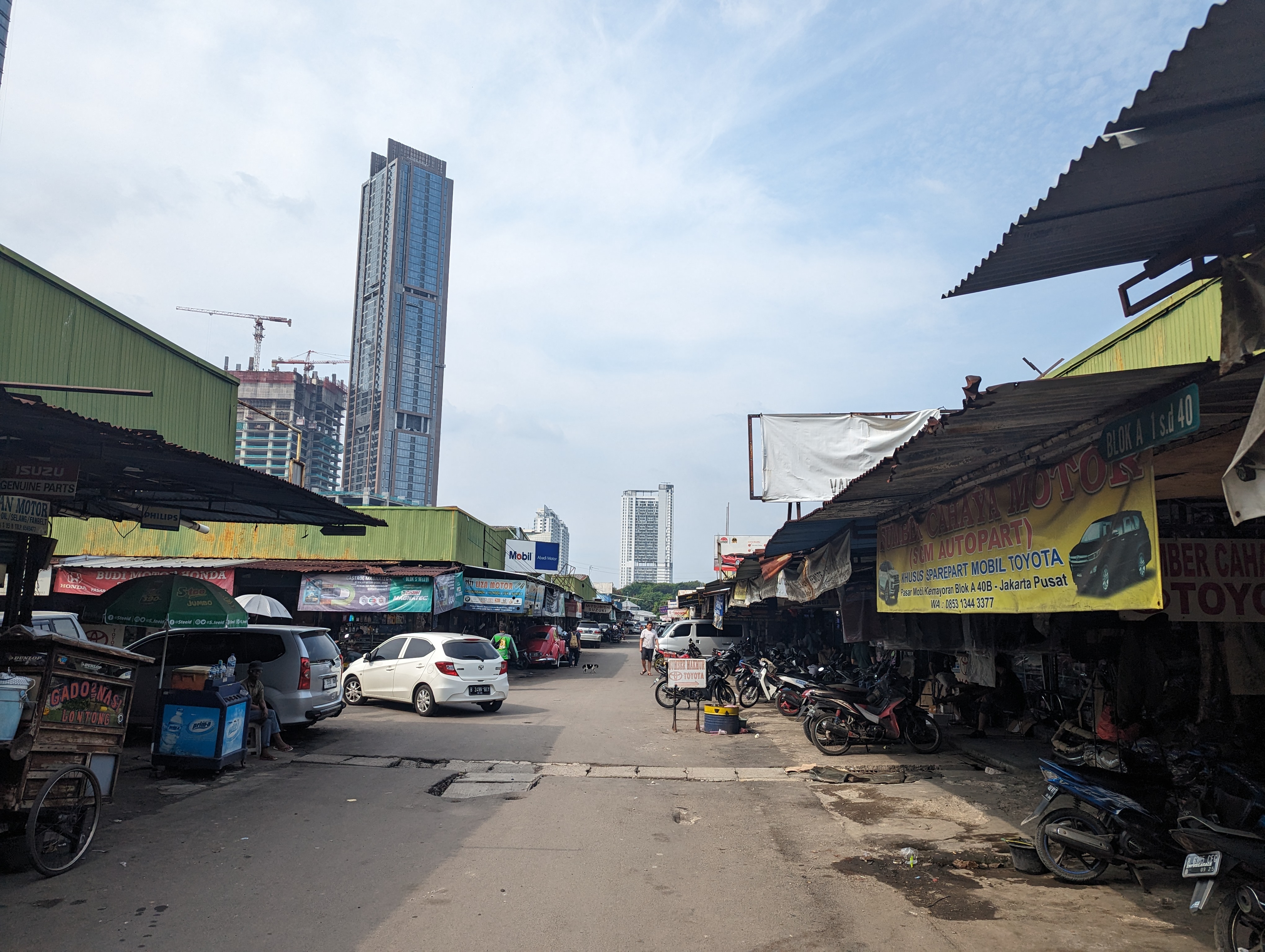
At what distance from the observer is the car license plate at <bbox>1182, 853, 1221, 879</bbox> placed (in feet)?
14.8

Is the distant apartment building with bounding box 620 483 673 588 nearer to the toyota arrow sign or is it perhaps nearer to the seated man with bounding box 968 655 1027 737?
the toyota arrow sign

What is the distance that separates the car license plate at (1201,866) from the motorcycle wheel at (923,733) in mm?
6843

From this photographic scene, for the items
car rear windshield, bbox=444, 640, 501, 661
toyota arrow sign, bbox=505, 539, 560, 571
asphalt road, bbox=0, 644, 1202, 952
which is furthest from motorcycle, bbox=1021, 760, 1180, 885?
toyota arrow sign, bbox=505, 539, 560, 571

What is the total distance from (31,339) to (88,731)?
1026 centimetres

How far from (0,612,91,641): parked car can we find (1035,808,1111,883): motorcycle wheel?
10.9 m

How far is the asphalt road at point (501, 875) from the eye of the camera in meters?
4.80

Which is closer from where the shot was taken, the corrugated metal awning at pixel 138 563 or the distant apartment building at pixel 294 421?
the corrugated metal awning at pixel 138 563

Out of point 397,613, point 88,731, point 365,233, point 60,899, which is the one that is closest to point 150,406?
point 397,613

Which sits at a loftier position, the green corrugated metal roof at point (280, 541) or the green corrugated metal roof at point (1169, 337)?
the green corrugated metal roof at point (1169, 337)

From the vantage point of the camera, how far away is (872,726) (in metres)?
11.5

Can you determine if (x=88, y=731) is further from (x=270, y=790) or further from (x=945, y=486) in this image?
(x=945, y=486)

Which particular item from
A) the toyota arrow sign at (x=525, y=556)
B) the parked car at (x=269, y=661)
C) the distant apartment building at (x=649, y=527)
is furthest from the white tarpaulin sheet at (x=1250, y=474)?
the distant apartment building at (x=649, y=527)

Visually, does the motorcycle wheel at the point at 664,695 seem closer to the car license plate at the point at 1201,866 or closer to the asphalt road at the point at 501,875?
the asphalt road at the point at 501,875

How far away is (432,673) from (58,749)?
9.28m
